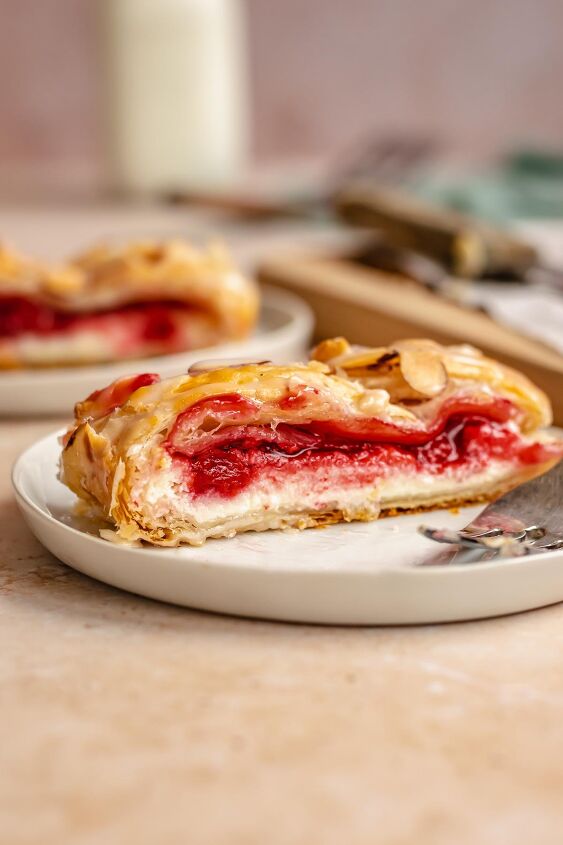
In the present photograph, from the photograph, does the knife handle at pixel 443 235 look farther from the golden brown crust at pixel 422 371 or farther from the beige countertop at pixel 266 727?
the beige countertop at pixel 266 727

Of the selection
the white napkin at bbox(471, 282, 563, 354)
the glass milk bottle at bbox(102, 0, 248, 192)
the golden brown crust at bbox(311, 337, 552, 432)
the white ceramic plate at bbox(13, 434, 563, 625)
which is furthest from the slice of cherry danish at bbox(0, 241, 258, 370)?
the glass milk bottle at bbox(102, 0, 248, 192)

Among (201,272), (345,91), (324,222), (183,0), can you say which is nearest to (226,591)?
(201,272)

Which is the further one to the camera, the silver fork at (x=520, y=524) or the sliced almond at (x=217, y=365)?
the sliced almond at (x=217, y=365)

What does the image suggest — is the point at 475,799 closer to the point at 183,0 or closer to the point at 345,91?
the point at 183,0

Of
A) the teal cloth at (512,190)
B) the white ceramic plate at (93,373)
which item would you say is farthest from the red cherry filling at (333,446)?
the teal cloth at (512,190)

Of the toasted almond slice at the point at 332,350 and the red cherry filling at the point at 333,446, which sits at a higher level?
the toasted almond slice at the point at 332,350

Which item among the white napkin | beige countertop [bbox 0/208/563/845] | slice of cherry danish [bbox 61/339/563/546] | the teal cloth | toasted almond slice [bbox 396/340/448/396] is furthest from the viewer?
the teal cloth

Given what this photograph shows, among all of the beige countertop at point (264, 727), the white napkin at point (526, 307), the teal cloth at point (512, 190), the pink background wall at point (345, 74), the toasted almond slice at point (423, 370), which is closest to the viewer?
the beige countertop at point (264, 727)

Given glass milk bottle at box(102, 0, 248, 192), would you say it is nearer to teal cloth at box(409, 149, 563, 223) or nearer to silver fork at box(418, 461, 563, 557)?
teal cloth at box(409, 149, 563, 223)
